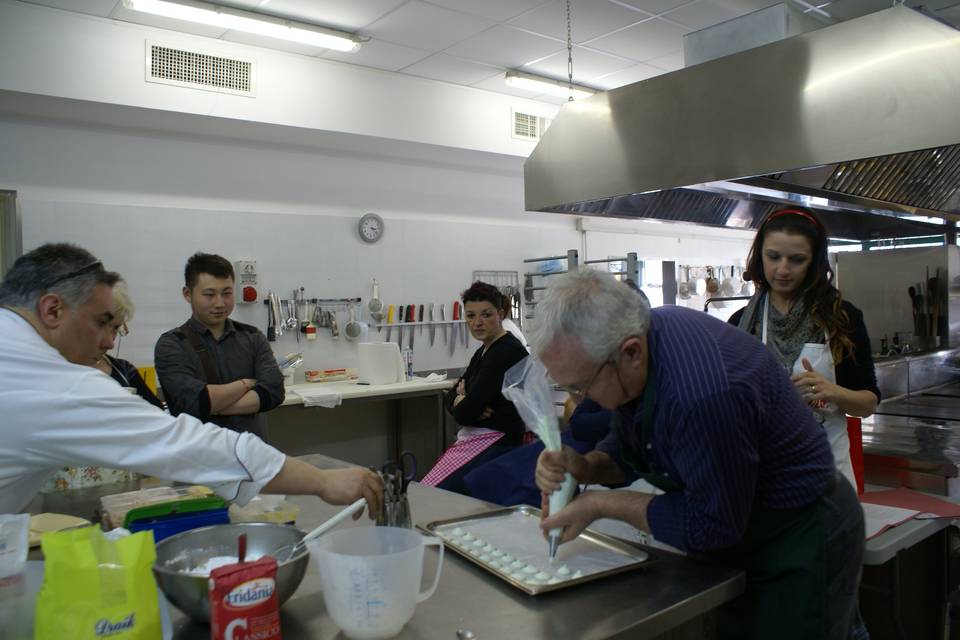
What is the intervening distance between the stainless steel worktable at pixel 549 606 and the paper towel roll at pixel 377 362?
3.48 meters

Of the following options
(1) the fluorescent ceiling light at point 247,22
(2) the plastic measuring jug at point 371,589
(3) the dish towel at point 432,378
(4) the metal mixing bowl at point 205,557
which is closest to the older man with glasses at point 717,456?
(2) the plastic measuring jug at point 371,589

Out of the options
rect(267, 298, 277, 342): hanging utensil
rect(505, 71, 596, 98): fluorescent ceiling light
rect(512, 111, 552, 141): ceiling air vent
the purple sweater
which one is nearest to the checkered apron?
the purple sweater

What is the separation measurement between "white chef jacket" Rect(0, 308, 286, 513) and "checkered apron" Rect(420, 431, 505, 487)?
5.71 feet

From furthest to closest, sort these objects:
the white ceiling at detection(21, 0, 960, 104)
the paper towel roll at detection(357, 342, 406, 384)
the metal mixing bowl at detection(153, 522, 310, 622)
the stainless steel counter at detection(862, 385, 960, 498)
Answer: the paper towel roll at detection(357, 342, 406, 384)
the white ceiling at detection(21, 0, 960, 104)
the stainless steel counter at detection(862, 385, 960, 498)
the metal mixing bowl at detection(153, 522, 310, 622)

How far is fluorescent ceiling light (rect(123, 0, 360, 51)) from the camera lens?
3.68m

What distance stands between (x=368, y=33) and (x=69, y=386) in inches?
139

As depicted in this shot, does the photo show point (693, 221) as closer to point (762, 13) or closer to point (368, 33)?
point (762, 13)

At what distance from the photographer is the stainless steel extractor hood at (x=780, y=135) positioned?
191 cm

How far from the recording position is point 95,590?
0.93 meters

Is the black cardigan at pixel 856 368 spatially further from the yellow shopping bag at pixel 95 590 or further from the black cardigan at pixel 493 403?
the yellow shopping bag at pixel 95 590

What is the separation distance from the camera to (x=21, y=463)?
1274mm

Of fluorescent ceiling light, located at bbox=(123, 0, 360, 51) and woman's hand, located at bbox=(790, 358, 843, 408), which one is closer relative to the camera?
woman's hand, located at bbox=(790, 358, 843, 408)

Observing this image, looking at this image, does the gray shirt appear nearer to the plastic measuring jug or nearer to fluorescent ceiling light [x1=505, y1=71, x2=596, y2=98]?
the plastic measuring jug

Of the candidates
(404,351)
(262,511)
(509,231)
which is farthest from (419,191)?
(262,511)
